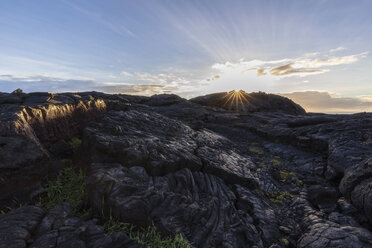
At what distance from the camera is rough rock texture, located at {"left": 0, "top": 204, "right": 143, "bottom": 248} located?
4.08 m

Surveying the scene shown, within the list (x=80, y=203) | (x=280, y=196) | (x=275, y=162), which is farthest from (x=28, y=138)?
(x=275, y=162)

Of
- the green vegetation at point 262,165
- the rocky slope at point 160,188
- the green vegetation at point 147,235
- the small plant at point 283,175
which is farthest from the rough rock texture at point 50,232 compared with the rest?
the green vegetation at point 262,165

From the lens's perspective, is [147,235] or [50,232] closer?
[50,232]

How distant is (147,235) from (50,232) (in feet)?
8.60

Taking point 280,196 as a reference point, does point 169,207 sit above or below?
above

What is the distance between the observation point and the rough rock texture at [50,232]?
4.08 m

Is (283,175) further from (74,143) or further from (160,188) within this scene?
(74,143)

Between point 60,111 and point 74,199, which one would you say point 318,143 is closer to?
point 74,199

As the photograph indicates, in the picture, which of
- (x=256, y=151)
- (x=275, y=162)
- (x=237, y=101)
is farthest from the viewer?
(x=237, y=101)

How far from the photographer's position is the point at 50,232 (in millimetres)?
4398

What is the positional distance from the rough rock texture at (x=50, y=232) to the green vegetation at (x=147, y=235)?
0.62m

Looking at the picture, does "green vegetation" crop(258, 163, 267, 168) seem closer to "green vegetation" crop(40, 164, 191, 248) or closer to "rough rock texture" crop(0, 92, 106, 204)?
"green vegetation" crop(40, 164, 191, 248)

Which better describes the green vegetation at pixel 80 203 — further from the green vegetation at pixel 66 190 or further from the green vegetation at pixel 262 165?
the green vegetation at pixel 262 165

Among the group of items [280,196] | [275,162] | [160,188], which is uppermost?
[160,188]
